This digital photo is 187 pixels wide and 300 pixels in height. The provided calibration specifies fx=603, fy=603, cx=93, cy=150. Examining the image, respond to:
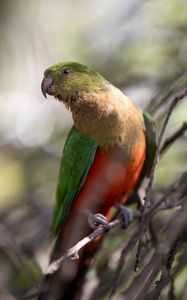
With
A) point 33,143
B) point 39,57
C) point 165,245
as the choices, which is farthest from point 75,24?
point 165,245

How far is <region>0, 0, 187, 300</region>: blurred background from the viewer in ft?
14.7

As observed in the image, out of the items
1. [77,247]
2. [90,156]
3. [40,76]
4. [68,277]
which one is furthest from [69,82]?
[40,76]

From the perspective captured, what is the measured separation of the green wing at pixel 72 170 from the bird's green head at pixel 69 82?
0.27 meters

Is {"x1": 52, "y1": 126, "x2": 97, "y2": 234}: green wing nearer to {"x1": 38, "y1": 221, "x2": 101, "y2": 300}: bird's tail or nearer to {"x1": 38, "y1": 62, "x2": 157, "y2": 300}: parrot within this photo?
{"x1": 38, "y1": 62, "x2": 157, "y2": 300}: parrot

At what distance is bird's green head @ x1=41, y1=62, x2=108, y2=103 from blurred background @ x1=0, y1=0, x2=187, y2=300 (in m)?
0.45

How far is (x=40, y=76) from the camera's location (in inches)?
237

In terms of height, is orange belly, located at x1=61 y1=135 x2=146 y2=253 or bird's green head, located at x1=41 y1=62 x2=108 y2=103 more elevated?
bird's green head, located at x1=41 y1=62 x2=108 y2=103

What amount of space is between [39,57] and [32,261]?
91.9 inches

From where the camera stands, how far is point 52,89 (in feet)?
13.5

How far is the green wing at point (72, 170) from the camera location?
4.05 meters

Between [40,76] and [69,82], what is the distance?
197 cm

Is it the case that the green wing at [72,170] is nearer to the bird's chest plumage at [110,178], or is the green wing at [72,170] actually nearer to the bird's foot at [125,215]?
the bird's chest plumage at [110,178]

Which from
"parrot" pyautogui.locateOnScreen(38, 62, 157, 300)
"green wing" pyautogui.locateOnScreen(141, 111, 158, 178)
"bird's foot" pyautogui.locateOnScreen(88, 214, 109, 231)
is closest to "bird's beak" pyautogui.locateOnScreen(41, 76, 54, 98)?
"parrot" pyautogui.locateOnScreen(38, 62, 157, 300)

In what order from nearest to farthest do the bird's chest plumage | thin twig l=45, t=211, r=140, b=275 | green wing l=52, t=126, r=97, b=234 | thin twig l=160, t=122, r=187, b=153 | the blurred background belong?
thin twig l=45, t=211, r=140, b=275, thin twig l=160, t=122, r=187, b=153, the bird's chest plumage, green wing l=52, t=126, r=97, b=234, the blurred background
